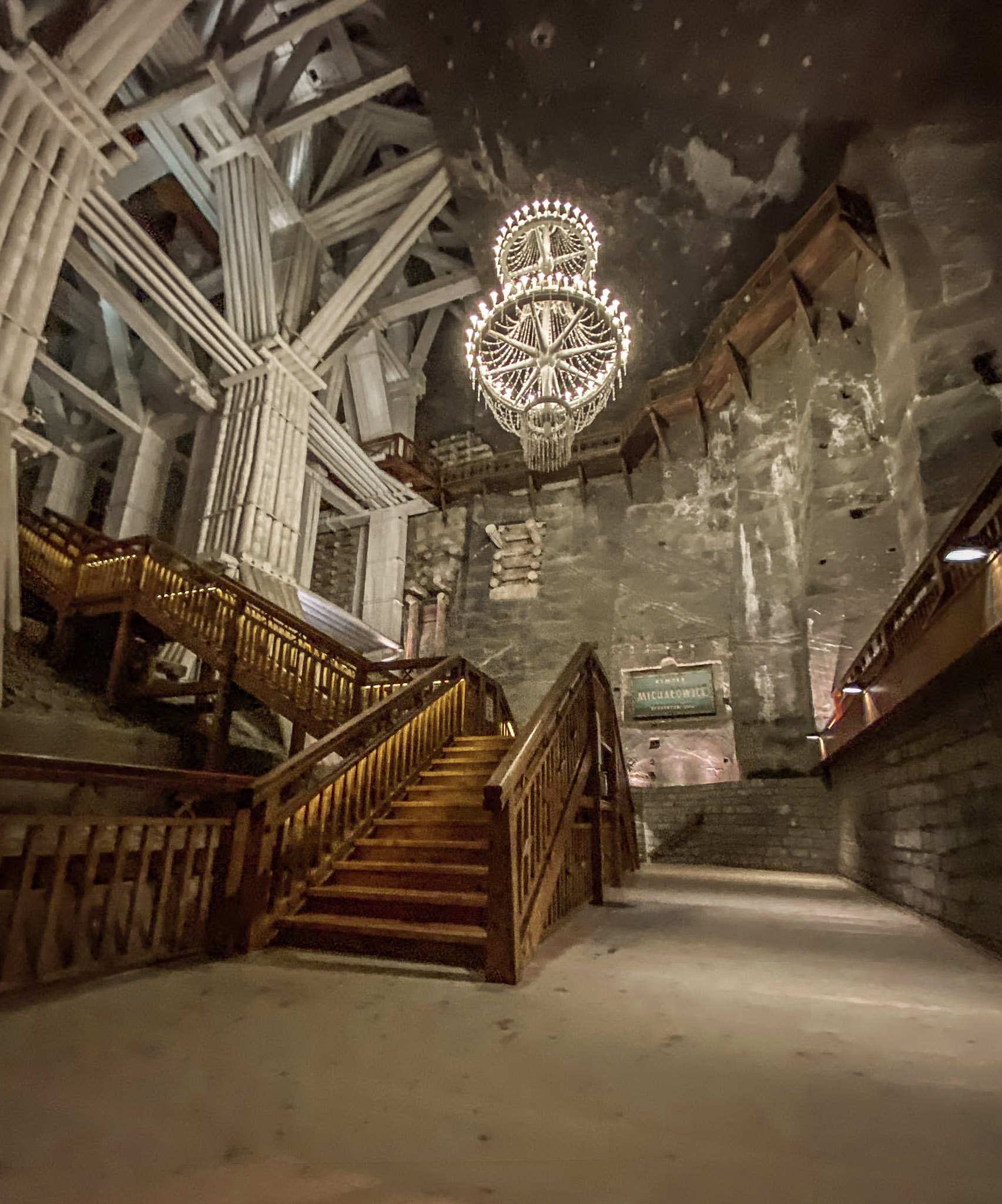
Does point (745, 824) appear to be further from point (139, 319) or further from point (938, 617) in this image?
point (139, 319)

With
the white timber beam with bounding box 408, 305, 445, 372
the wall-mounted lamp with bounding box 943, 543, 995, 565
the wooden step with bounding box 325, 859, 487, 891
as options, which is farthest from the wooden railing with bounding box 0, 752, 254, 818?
the white timber beam with bounding box 408, 305, 445, 372

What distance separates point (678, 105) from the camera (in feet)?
35.9

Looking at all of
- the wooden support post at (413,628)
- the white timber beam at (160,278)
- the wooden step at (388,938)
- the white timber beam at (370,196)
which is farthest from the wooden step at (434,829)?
the white timber beam at (370,196)

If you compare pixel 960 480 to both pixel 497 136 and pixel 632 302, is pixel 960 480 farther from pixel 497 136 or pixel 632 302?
pixel 497 136

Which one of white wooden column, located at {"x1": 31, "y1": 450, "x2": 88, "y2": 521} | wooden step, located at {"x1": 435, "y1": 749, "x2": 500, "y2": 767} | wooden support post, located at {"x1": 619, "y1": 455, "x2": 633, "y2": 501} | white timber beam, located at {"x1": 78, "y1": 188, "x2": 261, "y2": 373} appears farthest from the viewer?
white wooden column, located at {"x1": 31, "y1": 450, "x2": 88, "y2": 521}

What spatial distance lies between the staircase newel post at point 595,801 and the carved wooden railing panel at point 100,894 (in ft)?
9.98

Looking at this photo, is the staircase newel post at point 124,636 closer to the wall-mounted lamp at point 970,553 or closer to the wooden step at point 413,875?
the wooden step at point 413,875

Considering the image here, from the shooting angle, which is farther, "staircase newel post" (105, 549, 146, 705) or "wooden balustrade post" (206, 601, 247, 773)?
"staircase newel post" (105, 549, 146, 705)

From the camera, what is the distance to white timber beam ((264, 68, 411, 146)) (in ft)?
41.9

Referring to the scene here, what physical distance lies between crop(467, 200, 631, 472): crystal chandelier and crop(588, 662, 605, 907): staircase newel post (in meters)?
4.72

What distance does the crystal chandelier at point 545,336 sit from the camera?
8.64 m

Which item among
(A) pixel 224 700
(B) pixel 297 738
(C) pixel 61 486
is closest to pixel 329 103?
(C) pixel 61 486

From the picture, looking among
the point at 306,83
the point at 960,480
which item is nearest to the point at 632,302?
the point at 960,480

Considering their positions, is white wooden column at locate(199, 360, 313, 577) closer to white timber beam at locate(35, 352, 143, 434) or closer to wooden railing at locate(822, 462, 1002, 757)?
white timber beam at locate(35, 352, 143, 434)
